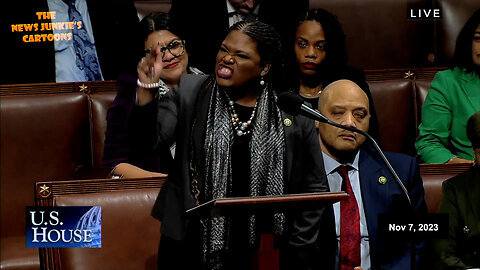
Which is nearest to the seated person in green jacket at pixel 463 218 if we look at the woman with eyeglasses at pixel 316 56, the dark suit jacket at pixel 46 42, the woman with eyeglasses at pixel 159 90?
the woman with eyeglasses at pixel 316 56

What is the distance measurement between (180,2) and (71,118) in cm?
50

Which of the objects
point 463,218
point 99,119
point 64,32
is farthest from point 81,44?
point 463,218

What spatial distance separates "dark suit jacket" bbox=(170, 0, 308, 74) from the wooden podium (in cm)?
115

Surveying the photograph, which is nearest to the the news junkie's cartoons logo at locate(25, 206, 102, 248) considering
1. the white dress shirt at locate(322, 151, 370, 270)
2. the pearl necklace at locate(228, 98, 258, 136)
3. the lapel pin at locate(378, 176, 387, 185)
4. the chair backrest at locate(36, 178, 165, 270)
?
the chair backrest at locate(36, 178, 165, 270)

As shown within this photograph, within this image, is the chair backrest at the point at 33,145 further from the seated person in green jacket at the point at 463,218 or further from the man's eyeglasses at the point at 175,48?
the seated person in green jacket at the point at 463,218

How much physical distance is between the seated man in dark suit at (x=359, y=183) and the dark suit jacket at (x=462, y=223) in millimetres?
68

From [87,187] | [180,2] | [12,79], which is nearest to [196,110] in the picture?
[87,187]

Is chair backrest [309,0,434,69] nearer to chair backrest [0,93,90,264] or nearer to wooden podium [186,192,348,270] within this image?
chair backrest [0,93,90,264]

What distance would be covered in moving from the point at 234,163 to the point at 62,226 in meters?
0.43

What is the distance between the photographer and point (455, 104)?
2596 millimetres

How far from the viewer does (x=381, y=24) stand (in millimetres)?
3074

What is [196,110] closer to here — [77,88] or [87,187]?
[87,187]

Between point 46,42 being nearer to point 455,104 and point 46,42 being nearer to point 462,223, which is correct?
point 455,104

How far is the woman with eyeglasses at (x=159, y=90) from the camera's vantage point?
249 centimetres
